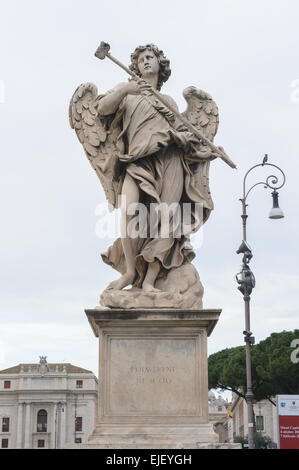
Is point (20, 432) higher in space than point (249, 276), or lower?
lower

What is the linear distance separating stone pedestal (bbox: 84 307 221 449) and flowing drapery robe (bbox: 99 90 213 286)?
751 mm

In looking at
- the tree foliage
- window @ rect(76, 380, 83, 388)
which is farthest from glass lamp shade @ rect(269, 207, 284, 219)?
window @ rect(76, 380, 83, 388)

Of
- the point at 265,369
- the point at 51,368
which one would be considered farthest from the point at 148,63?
the point at 51,368

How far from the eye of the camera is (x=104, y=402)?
324 inches

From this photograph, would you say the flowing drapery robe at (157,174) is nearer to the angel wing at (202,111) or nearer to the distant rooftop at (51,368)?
the angel wing at (202,111)

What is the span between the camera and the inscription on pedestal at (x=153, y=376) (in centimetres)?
820

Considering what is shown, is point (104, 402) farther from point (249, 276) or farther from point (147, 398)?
point (249, 276)

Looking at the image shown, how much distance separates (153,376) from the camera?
828cm

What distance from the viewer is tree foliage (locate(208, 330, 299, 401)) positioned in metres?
42.7

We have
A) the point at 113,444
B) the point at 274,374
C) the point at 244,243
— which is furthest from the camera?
the point at 274,374
